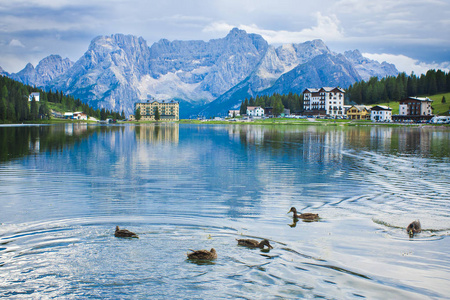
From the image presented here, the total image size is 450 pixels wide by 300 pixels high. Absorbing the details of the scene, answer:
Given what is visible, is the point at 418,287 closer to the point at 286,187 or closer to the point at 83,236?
the point at 83,236

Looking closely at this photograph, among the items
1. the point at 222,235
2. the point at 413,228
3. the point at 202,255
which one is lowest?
the point at 222,235

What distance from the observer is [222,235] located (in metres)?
21.1

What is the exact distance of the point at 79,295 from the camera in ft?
45.9

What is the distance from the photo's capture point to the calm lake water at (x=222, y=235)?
49.1ft

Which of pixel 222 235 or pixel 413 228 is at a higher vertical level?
pixel 413 228

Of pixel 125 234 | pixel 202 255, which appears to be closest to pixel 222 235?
pixel 202 255

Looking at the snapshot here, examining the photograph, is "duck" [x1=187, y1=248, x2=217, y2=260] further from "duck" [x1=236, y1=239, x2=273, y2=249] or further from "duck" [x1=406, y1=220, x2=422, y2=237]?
"duck" [x1=406, y1=220, x2=422, y2=237]

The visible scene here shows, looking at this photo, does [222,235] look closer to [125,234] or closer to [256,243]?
[256,243]

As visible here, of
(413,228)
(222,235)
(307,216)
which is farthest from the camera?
(307,216)

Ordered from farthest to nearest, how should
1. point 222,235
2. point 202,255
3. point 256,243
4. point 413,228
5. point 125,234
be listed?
point 413,228 → point 222,235 → point 125,234 → point 256,243 → point 202,255

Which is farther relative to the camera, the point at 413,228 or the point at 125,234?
the point at 413,228

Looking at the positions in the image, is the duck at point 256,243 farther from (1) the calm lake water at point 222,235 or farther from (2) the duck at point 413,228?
(2) the duck at point 413,228

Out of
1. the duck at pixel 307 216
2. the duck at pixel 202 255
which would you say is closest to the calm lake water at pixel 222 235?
the duck at pixel 202 255

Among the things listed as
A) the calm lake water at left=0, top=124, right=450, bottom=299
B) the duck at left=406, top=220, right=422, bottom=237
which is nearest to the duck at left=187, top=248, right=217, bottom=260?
the calm lake water at left=0, top=124, right=450, bottom=299
